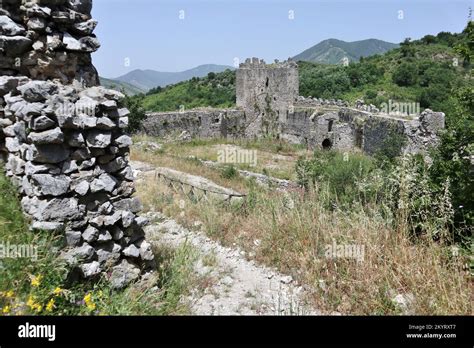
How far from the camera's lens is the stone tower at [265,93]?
2816cm

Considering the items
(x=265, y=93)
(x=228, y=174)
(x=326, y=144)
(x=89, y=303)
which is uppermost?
(x=265, y=93)

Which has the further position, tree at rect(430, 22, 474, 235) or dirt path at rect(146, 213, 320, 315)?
tree at rect(430, 22, 474, 235)

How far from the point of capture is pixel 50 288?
317 cm

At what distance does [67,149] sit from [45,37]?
1897 mm

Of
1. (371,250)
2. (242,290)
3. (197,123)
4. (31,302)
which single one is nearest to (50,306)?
(31,302)

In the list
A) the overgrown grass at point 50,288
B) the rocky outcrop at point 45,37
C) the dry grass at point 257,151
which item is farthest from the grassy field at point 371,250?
the dry grass at point 257,151

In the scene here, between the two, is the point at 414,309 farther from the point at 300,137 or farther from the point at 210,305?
the point at 300,137

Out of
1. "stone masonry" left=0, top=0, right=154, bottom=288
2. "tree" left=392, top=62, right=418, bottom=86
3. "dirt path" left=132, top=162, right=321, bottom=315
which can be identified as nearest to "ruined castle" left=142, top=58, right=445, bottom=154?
"tree" left=392, top=62, right=418, bottom=86

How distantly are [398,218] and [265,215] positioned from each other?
239cm

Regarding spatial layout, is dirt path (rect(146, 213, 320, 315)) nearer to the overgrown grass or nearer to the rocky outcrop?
the overgrown grass

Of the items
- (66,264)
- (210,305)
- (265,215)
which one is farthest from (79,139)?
(265,215)

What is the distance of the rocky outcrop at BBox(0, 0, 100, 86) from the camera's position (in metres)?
4.66

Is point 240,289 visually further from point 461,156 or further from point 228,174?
point 228,174

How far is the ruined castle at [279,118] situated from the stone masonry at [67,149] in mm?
15628
